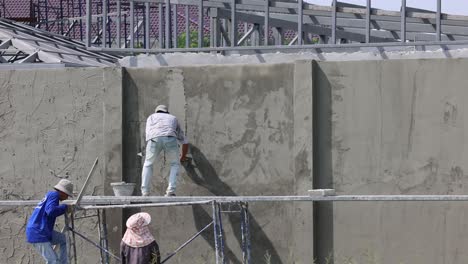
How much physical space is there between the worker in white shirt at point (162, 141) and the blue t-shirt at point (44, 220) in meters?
1.41

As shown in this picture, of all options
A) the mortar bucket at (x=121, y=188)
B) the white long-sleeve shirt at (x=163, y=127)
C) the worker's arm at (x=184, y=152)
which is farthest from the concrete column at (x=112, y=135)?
the worker's arm at (x=184, y=152)

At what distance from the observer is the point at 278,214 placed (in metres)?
13.4

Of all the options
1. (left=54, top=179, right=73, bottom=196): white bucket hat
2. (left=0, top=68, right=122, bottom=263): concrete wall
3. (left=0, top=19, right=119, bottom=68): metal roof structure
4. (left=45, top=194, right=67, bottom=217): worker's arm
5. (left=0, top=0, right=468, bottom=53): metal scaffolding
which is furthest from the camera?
(left=0, top=19, right=119, bottom=68): metal roof structure

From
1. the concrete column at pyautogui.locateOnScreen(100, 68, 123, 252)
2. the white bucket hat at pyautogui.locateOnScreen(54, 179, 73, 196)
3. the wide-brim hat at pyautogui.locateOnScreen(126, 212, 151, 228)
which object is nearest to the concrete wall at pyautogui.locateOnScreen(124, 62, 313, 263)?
the concrete column at pyautogui.locateOnScreen(100, 68, 123, 252)

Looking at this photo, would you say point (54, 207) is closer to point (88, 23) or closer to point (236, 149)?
point (236, 149)

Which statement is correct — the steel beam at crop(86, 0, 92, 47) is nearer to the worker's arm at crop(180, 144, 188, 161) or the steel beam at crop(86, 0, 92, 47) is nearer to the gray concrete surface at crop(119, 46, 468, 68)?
the gray concrete surface at crop(119, 46, 468, 68)

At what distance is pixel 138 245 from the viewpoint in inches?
452

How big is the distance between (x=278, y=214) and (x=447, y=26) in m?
5.12

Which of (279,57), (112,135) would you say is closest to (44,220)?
(112,135)

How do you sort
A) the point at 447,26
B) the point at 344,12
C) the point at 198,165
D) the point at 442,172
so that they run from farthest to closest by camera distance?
the point at 447,26 < the point at 344,12 < the point at 198,165 < the point at 442,172

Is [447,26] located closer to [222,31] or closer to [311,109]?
[222,31]

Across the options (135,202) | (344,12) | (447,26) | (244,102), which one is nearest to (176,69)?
(244,102)

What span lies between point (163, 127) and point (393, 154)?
9.07 ft

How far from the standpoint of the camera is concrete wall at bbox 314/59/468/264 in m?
12.7
